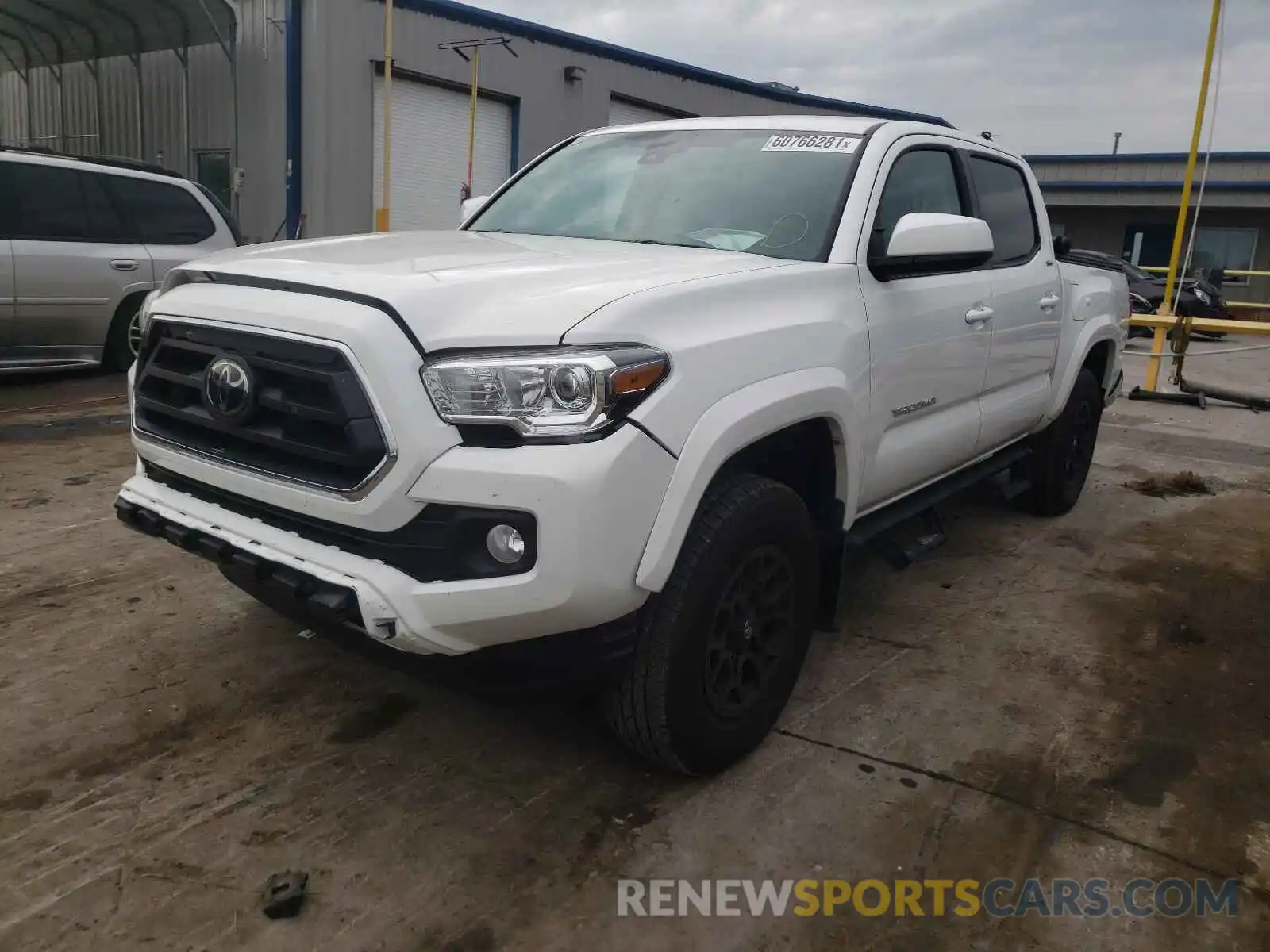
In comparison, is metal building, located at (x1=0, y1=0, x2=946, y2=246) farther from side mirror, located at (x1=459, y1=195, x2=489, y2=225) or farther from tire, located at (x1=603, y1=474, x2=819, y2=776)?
tire, located at (x1=603, y1=474, x2=819, y2=776)

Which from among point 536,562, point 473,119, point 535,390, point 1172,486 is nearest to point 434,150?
point 473,119

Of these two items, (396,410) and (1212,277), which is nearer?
(396,410)

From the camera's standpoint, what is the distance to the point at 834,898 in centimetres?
243

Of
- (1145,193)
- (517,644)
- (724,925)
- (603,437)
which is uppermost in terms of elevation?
(1145,193)

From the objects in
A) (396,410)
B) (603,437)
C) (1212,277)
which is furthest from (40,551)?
(1212,277)

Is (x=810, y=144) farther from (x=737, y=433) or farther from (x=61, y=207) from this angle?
(x=61, y=207)

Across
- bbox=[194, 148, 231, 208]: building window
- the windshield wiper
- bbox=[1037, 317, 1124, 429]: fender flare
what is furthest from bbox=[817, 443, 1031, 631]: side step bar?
bbox=[194, 148, 231, 208]: building window

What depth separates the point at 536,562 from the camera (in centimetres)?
223

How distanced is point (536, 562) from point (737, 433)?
64 cm

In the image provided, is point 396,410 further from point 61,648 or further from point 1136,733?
point 1136,733

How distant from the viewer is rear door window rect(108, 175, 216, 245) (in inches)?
336

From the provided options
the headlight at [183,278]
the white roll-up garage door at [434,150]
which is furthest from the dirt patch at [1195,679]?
the white roll-up garage door at [434,150]

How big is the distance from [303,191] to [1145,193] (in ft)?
69.8

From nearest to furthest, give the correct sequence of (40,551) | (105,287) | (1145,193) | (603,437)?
(603,437) → (40,551) → (105,287) → (1145,193)
